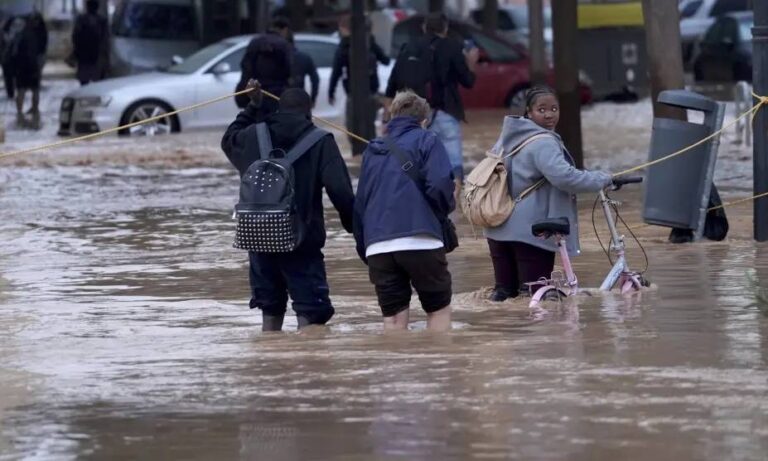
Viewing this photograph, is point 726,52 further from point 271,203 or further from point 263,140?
point 271,203

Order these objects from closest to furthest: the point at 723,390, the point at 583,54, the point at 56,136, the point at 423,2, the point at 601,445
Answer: the point at 601,445 → the point at 723,390 → the point at 56,136 → the point at 583,54 → the point at 423,2

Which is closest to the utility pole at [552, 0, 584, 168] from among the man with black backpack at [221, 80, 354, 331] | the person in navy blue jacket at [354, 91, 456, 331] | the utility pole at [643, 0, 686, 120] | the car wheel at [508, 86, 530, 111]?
the utility pole at [643, 0, 686, 120]

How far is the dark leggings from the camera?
1016 centimetres

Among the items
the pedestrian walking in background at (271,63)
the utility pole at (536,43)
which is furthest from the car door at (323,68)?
the pedestrian walking in background at (271,63)

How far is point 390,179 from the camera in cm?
912

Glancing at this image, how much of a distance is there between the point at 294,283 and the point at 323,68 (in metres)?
17.5

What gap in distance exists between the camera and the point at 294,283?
9.47 metres

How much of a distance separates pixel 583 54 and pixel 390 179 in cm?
2564

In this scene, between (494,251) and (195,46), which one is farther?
(195,46)

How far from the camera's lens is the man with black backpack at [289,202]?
919 cm

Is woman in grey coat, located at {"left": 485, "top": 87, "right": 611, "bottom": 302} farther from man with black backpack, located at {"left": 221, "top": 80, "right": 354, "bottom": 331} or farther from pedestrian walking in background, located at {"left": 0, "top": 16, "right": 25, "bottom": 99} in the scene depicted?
pedestrian walking in background, located at {"left": 0, "top": 16, "right": 25, "bottom": 99}

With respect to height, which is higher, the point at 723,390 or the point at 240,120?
the point at 240,120

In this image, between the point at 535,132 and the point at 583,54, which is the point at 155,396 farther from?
the point at 583,54

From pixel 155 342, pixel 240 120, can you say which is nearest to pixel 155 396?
pixel 155 342
